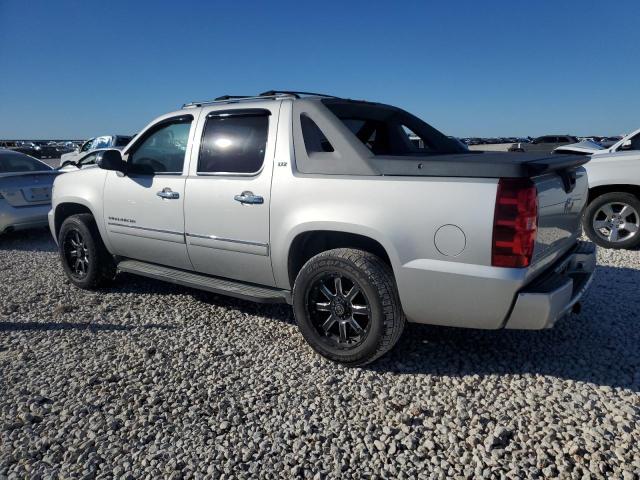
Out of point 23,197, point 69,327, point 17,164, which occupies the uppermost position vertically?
point 17,164

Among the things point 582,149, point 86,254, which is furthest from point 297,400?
point 582,149

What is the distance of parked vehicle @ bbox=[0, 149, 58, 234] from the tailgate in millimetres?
7239

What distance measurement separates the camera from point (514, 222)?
2.45m

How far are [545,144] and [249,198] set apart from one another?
30.6 meters

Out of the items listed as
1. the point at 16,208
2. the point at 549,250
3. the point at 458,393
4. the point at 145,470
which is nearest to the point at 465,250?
the point at 549,250

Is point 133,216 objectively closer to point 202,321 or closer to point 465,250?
point 202,321

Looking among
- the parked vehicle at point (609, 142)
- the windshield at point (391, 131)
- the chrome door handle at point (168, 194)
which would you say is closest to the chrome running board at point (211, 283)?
the chrome door handle at point (168, 194)

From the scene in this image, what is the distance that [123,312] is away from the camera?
13.9 feet

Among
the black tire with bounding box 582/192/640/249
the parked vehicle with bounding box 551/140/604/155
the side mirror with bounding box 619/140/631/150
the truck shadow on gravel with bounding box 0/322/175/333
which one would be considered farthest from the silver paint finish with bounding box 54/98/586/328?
the parked vehicle with bounding box 551/140/604/155

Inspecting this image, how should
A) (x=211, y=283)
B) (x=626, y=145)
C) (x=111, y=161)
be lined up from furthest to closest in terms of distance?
1. (x=626, y=145)
2. (x=111, y=161)
3. (x=211, y=283)

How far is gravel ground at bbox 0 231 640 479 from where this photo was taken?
2.24 metres

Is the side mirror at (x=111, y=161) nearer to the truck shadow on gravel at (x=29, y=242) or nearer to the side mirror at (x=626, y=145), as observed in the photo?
the truck shadow on gravel at (x=29, y=242)

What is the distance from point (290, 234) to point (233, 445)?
1.37m

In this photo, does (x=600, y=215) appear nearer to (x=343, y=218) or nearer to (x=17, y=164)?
(x=343, y=218)
